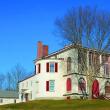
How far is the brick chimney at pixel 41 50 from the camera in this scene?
2702 inches

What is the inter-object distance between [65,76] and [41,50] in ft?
23.7

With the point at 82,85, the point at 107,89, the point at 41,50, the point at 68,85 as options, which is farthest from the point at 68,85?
the point at 41,50

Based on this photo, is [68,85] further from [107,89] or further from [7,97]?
[7,97]

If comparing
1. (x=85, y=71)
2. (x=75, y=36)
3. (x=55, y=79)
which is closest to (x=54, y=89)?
(x=55, y=79)

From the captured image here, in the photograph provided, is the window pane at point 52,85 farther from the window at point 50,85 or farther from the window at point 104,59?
the window at point 104,59

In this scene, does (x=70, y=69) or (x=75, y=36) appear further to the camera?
(x=70, y=69)

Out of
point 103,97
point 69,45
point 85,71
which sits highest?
point 69,45

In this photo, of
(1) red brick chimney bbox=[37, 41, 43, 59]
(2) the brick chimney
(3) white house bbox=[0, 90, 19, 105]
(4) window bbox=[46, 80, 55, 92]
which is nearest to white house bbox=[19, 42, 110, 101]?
(4) window bbox=[46, 80, 55, 92]

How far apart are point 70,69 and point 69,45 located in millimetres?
4318

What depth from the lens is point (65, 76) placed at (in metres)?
64.9

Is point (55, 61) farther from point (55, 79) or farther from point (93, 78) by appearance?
point (93, 78)

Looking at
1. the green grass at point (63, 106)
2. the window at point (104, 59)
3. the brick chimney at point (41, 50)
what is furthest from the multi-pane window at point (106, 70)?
the green grass at point (63, 106)

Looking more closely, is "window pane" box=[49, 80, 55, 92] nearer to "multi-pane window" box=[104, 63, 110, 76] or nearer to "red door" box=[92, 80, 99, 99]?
"red door" box=[92, 80, 99, 99]

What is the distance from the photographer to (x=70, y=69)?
6488 centimetres
